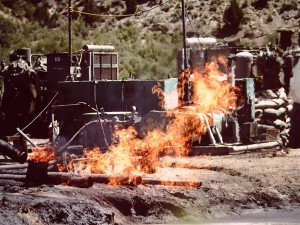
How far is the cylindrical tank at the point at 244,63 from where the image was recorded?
82.0ft

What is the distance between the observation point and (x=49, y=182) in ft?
40.3

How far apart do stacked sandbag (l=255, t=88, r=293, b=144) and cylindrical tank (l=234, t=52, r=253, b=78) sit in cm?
194

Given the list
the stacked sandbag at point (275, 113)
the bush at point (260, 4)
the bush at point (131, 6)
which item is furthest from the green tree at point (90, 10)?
the stacked sandbag at point (275, 113)

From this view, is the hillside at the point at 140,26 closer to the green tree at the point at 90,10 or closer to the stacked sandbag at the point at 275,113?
the green tree at the point at 90,10

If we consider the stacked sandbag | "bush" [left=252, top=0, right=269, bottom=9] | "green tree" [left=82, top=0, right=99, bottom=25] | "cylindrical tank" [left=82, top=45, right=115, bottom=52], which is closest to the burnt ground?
the stacked sandbag

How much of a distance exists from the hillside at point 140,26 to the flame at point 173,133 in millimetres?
16711

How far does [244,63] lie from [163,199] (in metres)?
14.2

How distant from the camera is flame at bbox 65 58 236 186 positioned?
15.1 metres

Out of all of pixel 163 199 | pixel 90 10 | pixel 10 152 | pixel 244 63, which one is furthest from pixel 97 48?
pixel 90 10

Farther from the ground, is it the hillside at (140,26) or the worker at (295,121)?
the hillside at (140,26)

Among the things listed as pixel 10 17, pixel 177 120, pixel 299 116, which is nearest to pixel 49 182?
pixel 177 120

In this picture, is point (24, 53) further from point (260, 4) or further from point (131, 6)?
point (260, 4)

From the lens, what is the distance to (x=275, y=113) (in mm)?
22375

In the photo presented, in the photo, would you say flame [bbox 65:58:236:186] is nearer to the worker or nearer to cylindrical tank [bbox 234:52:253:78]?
cylindrical tank [bbox 234:52:253:78]
